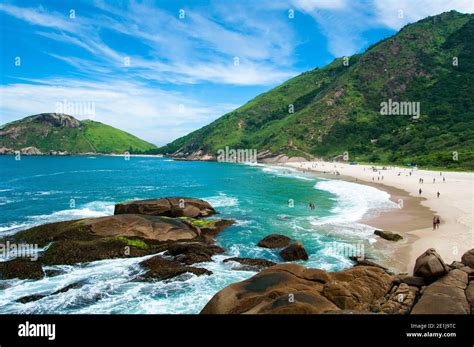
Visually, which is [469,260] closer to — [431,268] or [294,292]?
[431,268]

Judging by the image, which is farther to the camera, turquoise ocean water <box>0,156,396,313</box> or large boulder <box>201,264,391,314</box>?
turquoise ocean water <box>0,156,396,313</box>

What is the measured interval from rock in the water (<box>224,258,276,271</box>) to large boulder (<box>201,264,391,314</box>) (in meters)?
7.72

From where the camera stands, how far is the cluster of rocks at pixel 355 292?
41.5 ft

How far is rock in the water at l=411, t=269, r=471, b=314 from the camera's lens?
1284cm

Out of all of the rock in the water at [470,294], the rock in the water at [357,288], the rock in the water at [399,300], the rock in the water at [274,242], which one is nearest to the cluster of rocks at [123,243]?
the rock in the water at [274,242]

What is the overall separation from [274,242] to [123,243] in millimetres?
14376

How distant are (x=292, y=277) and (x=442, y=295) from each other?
661cm

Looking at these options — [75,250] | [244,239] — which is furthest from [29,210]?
[244,239]

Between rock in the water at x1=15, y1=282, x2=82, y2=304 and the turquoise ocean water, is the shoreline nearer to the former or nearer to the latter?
the turquoise ocean water

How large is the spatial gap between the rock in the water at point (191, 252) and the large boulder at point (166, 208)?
1427 cm

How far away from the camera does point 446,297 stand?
542 inches

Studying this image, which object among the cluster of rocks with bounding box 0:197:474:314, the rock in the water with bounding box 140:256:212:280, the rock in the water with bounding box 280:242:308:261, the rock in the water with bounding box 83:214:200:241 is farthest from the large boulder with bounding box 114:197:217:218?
the rock in the water with bounding box 280:242:308:261
